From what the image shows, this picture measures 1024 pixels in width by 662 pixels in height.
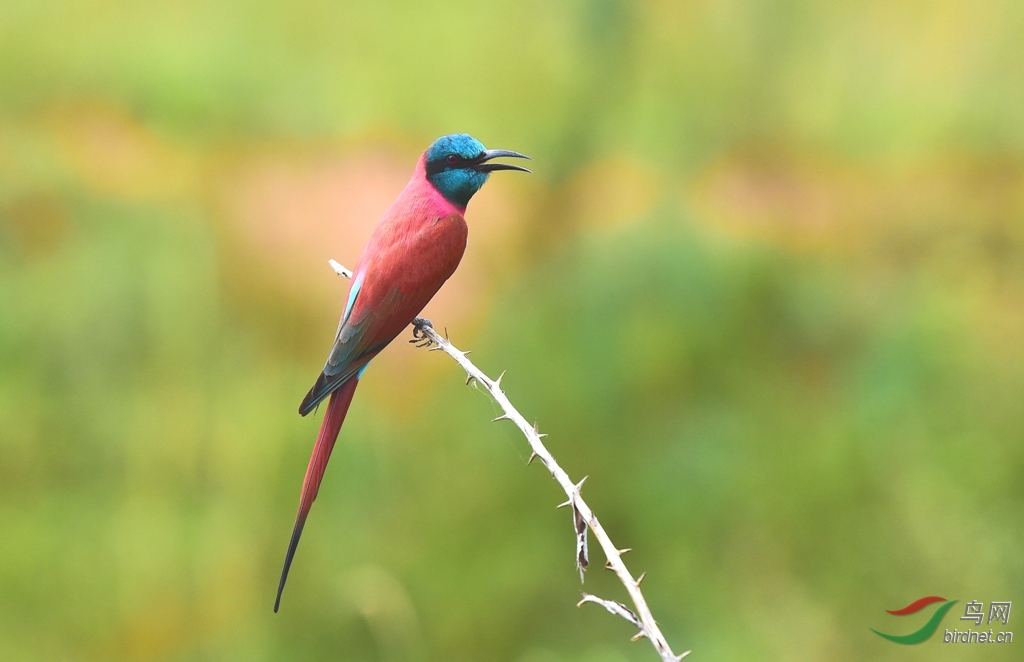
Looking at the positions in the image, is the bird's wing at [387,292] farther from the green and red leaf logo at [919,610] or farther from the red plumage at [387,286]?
the green and red leaf logo at [919,610]

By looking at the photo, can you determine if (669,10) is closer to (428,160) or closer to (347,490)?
(428,160)

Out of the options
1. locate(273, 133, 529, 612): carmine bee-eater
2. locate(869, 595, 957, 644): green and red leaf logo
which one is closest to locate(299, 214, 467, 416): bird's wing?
locate(273, 133, 529, 612): carmine bee-eater

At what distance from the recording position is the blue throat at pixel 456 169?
3.29 ft

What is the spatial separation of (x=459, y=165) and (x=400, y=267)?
16 cm

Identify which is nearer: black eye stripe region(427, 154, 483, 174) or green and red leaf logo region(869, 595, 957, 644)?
black eye stripe region(427, 154, 483, 174)

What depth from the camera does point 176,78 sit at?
1.90m

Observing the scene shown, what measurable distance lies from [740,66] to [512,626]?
4.79 ft

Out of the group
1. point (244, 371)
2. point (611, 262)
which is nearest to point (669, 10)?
point (611, 262)

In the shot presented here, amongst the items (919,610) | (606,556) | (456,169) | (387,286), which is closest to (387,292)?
(387,286)

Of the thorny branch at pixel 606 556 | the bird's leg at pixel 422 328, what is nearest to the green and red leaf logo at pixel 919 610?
the bird's leg at pixel 422 328

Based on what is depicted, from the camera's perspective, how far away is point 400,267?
94cm

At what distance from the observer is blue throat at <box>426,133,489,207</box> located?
39.5 inches

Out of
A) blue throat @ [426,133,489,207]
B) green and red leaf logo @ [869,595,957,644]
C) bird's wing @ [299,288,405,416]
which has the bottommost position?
green and red leaf logo @ [869,595,957,644]

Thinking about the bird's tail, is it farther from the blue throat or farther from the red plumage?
the blue throat
